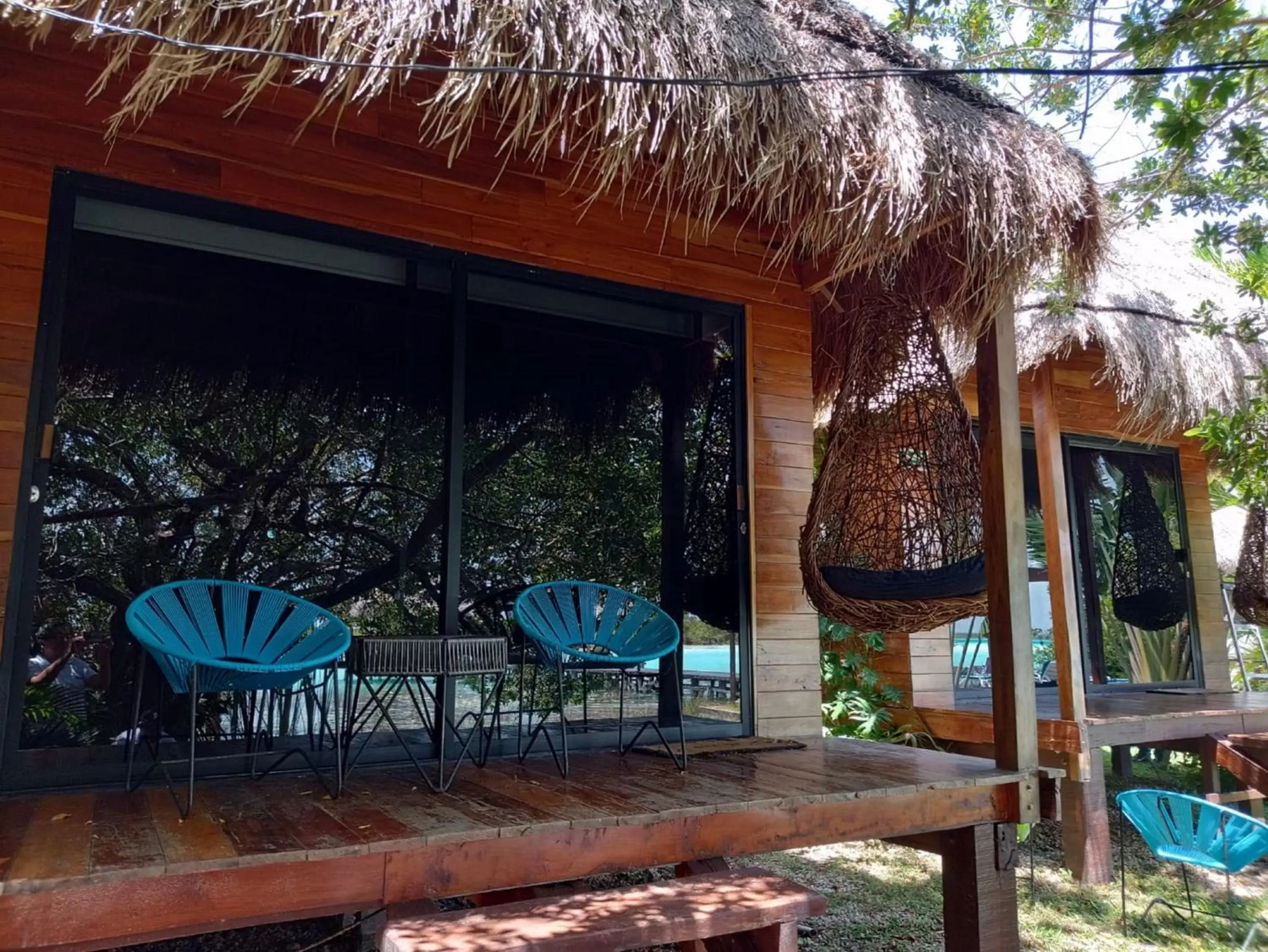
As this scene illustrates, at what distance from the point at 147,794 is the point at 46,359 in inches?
48.4

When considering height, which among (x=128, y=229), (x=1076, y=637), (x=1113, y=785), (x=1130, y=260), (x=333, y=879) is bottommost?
(x=1113, y=785)

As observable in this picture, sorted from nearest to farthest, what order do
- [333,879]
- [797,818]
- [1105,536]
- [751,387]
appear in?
[333,879], [797,818], [751,387], [1105,536]

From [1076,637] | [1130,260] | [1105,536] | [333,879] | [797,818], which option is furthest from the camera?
[1105,536]

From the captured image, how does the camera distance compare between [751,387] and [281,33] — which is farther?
[751,387]

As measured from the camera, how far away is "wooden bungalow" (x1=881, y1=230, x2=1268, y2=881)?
4.43 m

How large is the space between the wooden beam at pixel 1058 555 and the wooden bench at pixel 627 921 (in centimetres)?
308

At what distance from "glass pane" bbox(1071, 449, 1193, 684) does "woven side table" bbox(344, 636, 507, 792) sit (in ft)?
15.8

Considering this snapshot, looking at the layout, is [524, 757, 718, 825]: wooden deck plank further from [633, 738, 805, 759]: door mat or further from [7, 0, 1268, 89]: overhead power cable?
[7, 0, 1268, 89]: overhead power cable

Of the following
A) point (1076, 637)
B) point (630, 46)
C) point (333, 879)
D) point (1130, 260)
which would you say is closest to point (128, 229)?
point (630, 46)

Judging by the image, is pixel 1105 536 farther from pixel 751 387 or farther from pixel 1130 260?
pixel 751 387

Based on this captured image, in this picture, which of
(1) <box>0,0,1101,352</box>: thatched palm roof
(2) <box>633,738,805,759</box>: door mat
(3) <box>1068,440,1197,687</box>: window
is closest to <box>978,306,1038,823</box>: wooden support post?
(1) <box>0,0,1101,352</box>: thatched palm roof

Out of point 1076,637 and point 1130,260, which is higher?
point 1130,260

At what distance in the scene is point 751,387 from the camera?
3.68 m

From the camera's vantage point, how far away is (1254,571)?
Result: 19.5ft
